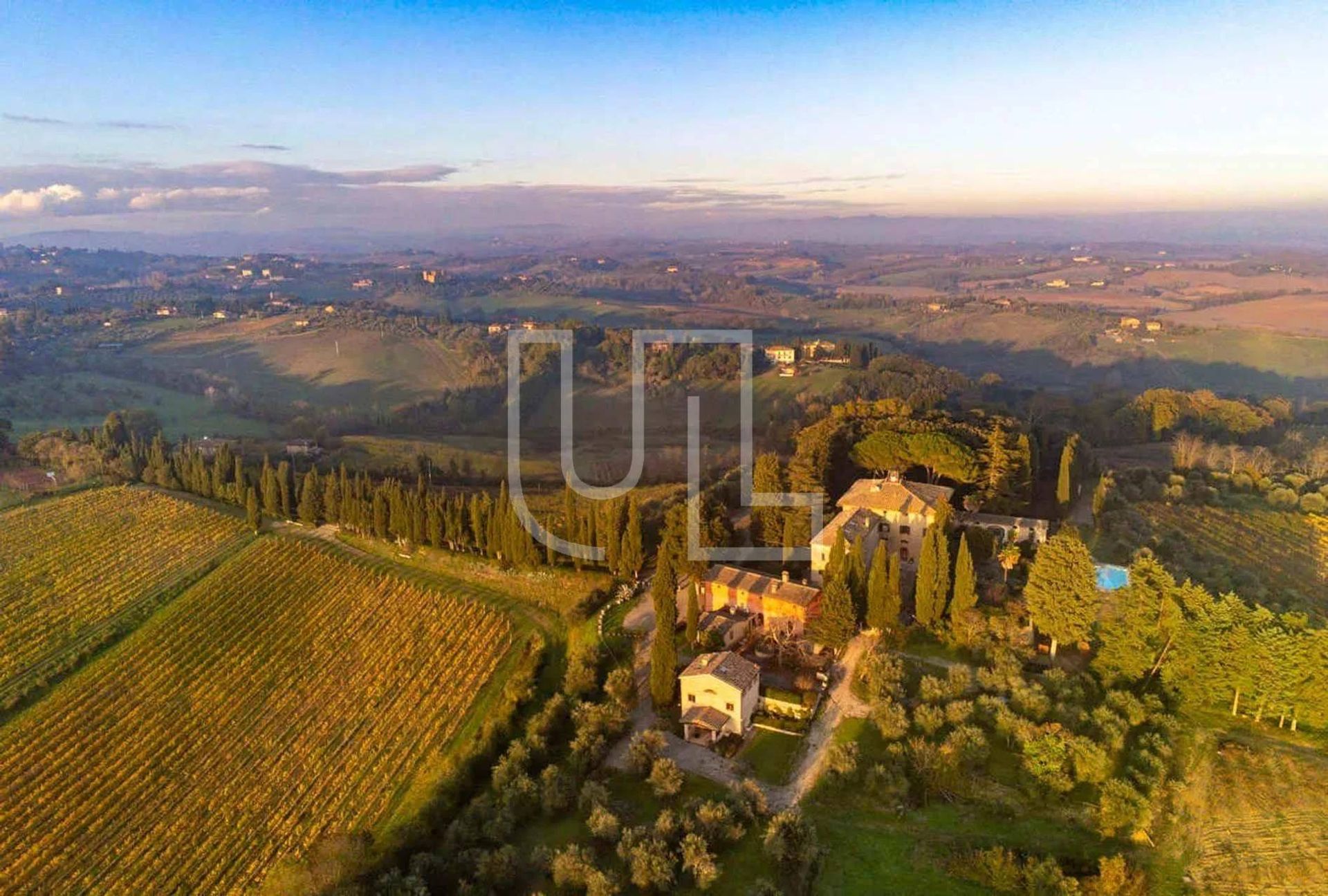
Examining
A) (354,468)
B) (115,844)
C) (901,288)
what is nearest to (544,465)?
(354,468)

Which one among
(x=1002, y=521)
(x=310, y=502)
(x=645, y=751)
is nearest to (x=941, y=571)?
(x=1002, y=521)

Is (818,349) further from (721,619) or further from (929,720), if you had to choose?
(929,720)

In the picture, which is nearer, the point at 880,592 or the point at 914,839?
the point at 914,839

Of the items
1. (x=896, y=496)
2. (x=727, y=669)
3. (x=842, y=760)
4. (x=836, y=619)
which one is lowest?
(x=842, y=760)

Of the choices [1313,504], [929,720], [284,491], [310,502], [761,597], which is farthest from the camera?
[284,491]

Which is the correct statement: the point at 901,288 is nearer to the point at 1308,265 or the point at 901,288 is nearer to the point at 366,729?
the point at 1308,265

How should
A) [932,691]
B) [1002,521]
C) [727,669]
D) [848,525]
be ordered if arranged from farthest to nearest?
[1002,521] < [848,525] < [727,669] < [932,691]
